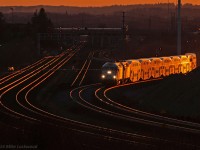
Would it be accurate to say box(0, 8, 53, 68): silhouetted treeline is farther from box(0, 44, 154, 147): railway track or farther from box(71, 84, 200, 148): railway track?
box(71, 84, 200, 148): railway track

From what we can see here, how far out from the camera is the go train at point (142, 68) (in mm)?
61750

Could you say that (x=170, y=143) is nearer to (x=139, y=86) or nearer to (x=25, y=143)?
(x=25, y=143)

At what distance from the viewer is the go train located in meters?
61.8

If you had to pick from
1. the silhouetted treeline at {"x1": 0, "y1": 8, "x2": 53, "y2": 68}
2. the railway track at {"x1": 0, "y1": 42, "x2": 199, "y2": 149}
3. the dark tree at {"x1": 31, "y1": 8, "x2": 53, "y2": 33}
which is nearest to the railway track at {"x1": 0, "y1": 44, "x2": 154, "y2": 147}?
the railway track at {"x1": 0, "y1": 42, "x2": 199, "y2": 149}

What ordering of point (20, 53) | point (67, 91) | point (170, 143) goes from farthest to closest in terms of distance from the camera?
point (20, 53), point (67, 91), point (170, 143)

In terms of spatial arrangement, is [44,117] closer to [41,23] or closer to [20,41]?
[20,41]

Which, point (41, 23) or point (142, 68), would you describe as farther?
point (41, 23)

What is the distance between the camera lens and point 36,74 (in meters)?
85.1

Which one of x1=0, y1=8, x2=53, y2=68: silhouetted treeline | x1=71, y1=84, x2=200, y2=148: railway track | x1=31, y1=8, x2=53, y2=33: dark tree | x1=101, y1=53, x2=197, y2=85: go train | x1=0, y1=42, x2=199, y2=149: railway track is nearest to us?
x1=0, y1=42, x2=199, y2=149: railway track

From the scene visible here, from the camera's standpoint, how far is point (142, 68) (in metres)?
68.4

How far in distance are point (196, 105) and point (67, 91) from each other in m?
20.0

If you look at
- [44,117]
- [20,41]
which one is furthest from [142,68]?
[20,41]

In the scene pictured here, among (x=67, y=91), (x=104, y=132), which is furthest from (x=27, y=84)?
(x=104, y=132)

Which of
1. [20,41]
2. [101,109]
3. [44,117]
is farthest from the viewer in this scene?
[20,41]
